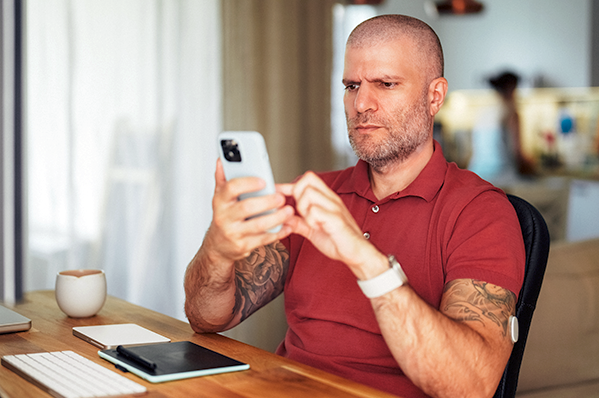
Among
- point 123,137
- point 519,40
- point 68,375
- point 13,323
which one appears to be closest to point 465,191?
point 68,375

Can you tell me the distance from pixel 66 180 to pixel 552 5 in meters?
2.98

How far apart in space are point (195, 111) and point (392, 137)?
171 centimetres

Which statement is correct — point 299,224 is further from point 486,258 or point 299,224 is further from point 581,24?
point 581,24

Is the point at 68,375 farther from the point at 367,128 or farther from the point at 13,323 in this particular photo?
the point at 367,128

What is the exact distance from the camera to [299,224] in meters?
1.05

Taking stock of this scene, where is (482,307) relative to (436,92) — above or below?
below

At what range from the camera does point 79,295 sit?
135cm

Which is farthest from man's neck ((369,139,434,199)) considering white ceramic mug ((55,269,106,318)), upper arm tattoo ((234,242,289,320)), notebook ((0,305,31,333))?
notebook ((0,305,31,333))

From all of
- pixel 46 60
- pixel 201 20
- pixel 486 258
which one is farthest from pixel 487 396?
pixel 201 20

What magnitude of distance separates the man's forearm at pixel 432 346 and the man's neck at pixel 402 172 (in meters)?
0.47

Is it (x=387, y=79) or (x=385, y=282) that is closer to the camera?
(x=385, y=282)

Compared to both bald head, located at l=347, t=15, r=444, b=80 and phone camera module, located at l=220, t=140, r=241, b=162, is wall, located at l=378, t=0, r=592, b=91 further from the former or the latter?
phone camera module, located at l=220, t=140, r=241, b=162

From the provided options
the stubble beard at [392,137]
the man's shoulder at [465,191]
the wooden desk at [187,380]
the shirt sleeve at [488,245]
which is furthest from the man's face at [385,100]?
the wooden desk at [187,380]

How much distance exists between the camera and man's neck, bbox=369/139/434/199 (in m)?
1.45
